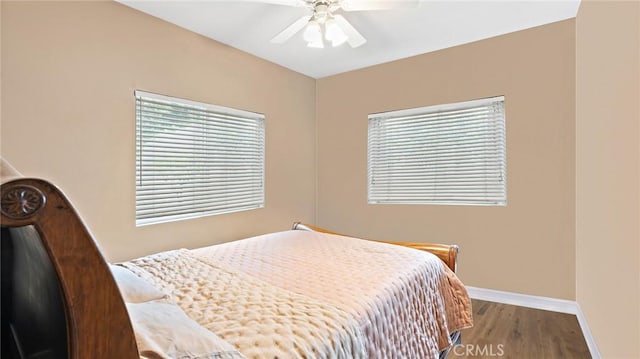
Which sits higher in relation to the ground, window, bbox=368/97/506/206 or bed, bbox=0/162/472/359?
window, bbox=368/97/506/206

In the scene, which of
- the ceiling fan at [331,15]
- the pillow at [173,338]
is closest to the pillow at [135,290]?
the pillow at [173,338]

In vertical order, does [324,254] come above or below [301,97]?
below

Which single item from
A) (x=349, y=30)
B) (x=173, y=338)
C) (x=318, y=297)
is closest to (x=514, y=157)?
(x=349, y=30)

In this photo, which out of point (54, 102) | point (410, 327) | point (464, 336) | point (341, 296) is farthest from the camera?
point (464, 336)

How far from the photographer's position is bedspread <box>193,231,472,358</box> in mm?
1173

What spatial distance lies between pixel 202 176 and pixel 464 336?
8.36 feet

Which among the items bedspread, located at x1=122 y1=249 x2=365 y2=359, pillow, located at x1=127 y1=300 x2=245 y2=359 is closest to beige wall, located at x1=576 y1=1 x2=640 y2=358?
bedspread, located at x1=122 y1=249 x2=365 y2=359

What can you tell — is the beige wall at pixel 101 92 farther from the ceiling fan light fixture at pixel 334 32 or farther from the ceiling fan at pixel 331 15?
the ceiling fan light fixture at pixel 334 32

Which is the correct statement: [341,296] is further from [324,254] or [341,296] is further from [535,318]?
[535,318]

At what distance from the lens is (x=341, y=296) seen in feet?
3.84

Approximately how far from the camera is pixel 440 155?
10.7 feet

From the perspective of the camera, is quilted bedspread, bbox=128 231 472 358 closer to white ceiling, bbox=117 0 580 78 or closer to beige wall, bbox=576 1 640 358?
beige wall, bbox=576 1 640 358

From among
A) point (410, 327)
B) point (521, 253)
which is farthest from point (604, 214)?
point (410, 327)

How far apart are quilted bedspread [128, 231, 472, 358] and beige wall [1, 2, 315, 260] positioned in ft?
2.98
